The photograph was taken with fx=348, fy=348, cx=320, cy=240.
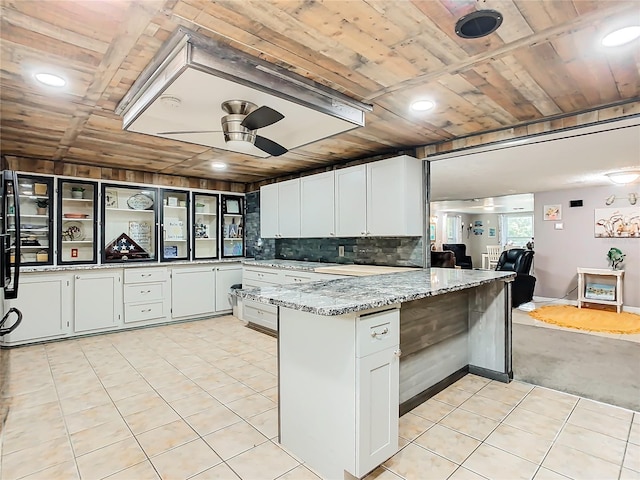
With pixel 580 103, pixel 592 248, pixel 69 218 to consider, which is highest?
pixel 580 103

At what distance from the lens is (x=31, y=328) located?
13.5 ft

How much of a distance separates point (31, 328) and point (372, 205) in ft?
14.0

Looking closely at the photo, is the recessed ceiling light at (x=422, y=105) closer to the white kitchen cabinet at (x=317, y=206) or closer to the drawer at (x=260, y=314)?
the white kitchen cabinet at (x=317, y=206)

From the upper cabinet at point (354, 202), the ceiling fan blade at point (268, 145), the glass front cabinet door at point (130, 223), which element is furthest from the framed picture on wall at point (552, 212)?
→ the glass front cabinet door at point (130, 223)

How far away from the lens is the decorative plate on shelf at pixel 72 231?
4.69 metres

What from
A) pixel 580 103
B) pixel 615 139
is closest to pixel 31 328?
pixel 580 103

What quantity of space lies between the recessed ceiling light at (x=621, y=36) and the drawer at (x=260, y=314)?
12.8 ft

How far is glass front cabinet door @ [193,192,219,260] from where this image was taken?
5.81 m

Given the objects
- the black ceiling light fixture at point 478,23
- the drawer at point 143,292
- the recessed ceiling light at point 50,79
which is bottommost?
the drawer at point 143,292

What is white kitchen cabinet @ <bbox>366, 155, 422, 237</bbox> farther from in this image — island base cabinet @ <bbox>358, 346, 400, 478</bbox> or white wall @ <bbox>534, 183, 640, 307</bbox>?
white wall @ <bbox>534, 183, 640, 307</bbox>

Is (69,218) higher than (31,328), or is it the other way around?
(69,218)

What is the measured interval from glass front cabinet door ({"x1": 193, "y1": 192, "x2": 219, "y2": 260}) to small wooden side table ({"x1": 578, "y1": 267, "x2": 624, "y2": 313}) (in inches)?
256

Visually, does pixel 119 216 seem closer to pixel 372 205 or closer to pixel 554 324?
pixel 372 205

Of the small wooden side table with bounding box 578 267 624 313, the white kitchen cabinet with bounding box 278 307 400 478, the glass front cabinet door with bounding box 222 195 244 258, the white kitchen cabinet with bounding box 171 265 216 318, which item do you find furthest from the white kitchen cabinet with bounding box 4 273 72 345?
the small wooden side table with bounding box 578 267 624 313
